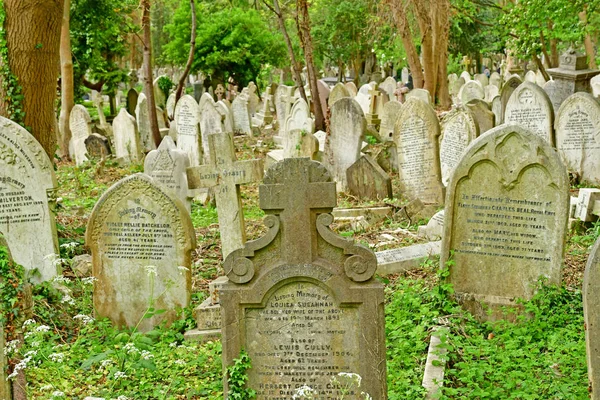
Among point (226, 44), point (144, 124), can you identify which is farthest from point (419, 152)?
point (226, 44)

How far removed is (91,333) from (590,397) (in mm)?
4243

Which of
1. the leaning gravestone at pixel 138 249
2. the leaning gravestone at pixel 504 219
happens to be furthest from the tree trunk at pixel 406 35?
the leaning gravestone at pixel 138 249

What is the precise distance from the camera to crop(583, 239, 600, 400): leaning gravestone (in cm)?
458

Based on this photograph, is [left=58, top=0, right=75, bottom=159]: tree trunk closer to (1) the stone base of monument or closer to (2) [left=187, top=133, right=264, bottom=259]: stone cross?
(2) [left=187, top=133, right=264, bottom=259]: stone cross

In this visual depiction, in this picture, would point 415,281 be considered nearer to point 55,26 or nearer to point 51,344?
point 51,344

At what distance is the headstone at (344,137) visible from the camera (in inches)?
491

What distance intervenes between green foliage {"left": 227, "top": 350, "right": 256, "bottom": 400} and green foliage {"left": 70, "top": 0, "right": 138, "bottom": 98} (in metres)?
16.5

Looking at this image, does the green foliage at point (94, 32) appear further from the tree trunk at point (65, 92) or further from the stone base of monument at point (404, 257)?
the stone base of monument at point (404, 257)

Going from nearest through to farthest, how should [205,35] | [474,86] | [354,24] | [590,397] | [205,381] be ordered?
[590,397]
[205,381]
[474,86]
[205,35]
[354,24]

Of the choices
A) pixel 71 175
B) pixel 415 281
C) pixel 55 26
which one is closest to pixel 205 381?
pixel 415 281

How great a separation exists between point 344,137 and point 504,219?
6238 millimetres

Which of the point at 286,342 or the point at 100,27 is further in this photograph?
the point at 100,27

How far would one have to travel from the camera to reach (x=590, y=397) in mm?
4906

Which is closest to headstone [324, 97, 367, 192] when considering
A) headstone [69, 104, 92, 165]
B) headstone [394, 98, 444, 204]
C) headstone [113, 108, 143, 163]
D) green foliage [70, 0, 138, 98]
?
headstone [394, 98, 444, 204]
